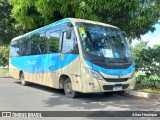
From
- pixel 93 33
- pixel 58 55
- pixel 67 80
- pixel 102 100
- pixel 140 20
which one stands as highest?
pixel 140 20

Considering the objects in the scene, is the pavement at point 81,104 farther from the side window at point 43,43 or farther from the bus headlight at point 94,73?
the side window at point 43,43

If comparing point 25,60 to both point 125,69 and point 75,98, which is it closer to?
point 75,98

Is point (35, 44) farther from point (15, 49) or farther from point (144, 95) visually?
point (144, 95)

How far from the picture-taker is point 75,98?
9.91 metres

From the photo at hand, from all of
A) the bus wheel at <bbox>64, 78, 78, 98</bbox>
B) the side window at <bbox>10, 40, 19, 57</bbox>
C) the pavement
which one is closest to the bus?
the bus wheel at <bbox>64, 78, 78, 98</bbox>

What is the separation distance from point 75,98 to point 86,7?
3.99 m

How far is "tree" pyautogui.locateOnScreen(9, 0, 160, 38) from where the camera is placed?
1156 cm

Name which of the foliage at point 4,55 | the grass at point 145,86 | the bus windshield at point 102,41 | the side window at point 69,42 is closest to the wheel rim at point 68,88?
the side window at point 69,42

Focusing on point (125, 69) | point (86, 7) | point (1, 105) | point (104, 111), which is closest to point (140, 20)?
point (86, 7)

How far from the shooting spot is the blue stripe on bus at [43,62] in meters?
10.1

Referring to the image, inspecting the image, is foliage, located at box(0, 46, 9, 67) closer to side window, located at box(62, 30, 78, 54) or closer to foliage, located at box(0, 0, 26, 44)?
foliage, located at box(0, 0, 26, 44)

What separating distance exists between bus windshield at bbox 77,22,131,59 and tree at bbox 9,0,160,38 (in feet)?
5.27

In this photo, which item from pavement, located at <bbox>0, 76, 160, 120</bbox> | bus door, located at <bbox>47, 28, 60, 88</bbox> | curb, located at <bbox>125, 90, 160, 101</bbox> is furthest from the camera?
bus door, located at <bbox>47, 28, 60, 88</bbox>

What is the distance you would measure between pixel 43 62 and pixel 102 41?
10.7 ft
